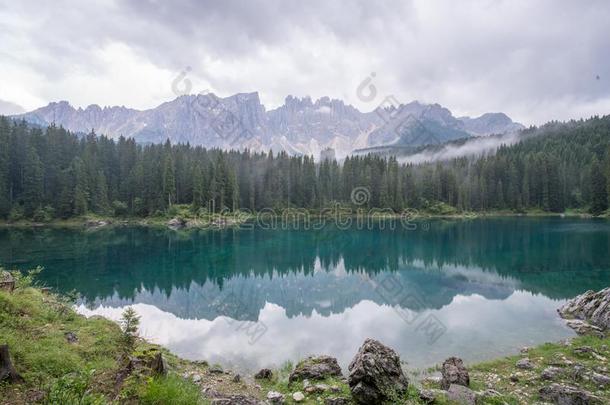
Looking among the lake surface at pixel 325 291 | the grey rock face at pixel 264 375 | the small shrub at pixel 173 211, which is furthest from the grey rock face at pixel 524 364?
the small shrub at pixel 173 211

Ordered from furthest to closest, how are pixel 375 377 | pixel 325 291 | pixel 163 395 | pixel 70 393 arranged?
pixel 325 291, pixel 375 377, pixel 163 395, pixel 70 393

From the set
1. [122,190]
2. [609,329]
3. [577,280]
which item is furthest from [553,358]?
[122,190]

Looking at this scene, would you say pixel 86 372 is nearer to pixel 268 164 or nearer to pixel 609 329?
pixel 609 329

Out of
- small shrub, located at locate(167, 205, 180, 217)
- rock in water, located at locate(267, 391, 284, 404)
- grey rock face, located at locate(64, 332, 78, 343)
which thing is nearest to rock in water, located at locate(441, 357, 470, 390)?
rock in water, located at locate(267, 391, 284, 404)

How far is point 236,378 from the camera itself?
12.3 metres

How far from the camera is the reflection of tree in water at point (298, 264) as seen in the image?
28.2 meters

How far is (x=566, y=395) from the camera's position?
975 cm

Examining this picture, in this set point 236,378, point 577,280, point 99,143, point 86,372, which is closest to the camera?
point 86,372

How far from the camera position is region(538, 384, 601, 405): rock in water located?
30.9 ft

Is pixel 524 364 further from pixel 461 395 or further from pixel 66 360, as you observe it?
pixel 66 360

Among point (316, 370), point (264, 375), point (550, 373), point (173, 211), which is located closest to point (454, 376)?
point (550, 373)

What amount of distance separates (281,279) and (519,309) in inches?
800

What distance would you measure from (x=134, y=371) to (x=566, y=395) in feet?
38.9

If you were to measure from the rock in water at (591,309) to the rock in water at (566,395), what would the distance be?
11129 mm
